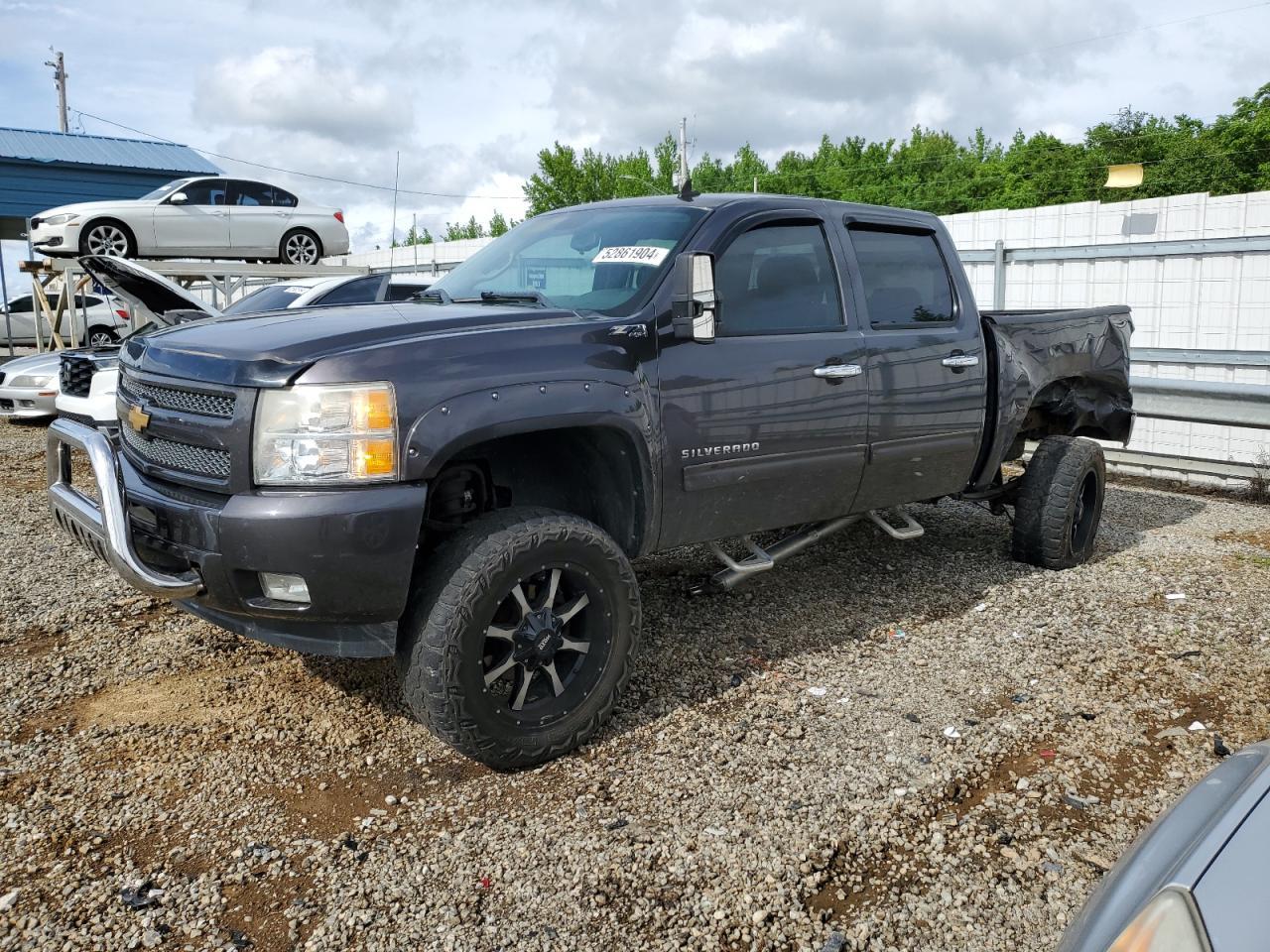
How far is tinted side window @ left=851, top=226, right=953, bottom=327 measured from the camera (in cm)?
481

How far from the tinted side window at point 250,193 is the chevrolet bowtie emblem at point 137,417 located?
13103mm

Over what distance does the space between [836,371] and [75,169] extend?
2519 centimetres

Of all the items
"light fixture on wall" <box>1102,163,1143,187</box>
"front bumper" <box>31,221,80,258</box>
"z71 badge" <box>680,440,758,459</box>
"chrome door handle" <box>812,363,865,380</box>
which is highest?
"light fixture on wall" <box>1102,163,1143,187</box>

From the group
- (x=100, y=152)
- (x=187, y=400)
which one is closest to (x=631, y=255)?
(x=187, y=400)

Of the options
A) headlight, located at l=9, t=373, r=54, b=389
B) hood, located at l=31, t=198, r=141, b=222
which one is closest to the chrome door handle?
headlight, located at l=9, t=373, r=54, b=389

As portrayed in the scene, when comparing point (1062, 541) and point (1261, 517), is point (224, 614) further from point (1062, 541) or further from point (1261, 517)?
point (1261, 517)

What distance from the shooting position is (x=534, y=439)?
3.84m

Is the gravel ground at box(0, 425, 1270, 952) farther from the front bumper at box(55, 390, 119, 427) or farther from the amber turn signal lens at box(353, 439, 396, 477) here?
the front bumper at box(55, 390, 119, 427)

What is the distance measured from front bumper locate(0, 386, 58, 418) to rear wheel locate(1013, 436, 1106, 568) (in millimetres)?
9975

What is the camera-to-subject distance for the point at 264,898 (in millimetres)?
2805

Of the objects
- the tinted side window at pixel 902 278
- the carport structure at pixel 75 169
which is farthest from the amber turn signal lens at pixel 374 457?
the carport structure at pixel 75 169

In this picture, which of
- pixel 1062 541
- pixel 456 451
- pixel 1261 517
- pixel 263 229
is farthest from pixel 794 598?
pixel 263 229

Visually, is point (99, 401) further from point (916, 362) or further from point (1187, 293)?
point (1187, 293)

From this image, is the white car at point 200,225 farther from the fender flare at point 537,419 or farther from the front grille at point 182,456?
the fender flare at point 537,419
